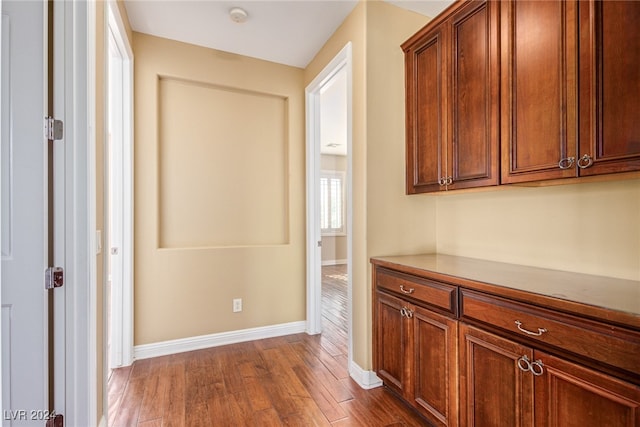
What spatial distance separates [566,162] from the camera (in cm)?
131

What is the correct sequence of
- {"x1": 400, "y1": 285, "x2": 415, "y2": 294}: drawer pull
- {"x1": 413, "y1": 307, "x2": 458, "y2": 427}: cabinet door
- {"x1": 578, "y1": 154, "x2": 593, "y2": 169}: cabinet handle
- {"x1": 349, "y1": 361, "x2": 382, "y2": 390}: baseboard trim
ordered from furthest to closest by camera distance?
{"x1": 349, "y1": 361, "x2": 382, "y2": 390}: baseboard trim, {"x1": 400, "y1": 285, "x2": 415, "y2": 294}: drawer pull, {"x1": 413, "y1": 307, "x2": 458, "y2": 427}: cabinet door, {"x1": 578, "y1": 154, "x2": 593, "y2": 169}: cabinet handle

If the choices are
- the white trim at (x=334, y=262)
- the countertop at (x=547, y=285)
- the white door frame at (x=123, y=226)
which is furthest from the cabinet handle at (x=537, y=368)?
the white trim at (x=334, y=262)

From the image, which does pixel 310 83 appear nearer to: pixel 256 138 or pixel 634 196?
pixel 256 138

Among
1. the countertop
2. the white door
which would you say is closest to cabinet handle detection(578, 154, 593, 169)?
the countertop

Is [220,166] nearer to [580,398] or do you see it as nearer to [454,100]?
[454,100]

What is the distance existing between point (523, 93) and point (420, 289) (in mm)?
1099

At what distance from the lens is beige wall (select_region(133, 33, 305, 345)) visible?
2.62 m

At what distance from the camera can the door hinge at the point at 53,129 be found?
53.5 inches

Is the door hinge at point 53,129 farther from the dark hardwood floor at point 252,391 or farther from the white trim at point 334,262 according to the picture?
the white trim at point 334,262

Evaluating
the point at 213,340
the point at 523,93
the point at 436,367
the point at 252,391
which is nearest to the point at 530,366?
the point at 436,367

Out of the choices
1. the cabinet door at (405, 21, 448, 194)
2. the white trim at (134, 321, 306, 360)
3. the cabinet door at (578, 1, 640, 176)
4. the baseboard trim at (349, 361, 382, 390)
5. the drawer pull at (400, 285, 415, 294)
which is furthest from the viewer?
the white trim at (134, 321, 306, 360)

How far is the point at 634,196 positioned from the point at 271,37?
8.69 feet

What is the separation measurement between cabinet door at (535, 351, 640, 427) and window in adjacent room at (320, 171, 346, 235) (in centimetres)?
621

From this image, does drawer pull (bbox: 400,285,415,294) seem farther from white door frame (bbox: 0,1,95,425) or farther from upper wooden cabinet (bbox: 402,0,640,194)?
white door frame (bbox: 0,1,95,425)
